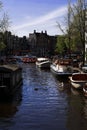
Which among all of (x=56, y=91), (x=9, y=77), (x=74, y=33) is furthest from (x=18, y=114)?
(x=74, y=33)

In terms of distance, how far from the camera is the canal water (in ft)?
83.0

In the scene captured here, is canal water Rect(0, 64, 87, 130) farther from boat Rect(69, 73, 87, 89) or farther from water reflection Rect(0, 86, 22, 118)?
boat Rect(69, 73, 87, 89)

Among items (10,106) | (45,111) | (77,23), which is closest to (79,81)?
(10,106)

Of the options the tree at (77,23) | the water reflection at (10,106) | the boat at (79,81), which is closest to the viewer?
the water reflection at (10,106)

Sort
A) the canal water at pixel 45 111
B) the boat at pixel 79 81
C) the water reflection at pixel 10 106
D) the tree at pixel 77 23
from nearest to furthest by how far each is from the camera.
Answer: the canal water at pixel 45 111
the water reflection at pixel 10 106
the boat at pixel 79 81
the tree at pixel 77 23

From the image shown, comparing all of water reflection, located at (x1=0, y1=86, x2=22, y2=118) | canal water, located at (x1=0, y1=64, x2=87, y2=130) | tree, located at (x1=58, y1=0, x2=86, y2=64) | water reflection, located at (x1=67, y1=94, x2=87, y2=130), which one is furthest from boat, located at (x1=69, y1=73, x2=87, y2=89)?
tree, located at (x1=58, y1=0, x2=86, y2=64)

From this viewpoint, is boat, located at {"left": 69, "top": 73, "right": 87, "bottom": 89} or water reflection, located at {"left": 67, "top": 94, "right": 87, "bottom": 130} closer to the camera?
water reflection, located at {"left": 67, "top": 94, "right": 87, "bottom": 130}

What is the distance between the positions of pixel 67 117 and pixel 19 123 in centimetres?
375

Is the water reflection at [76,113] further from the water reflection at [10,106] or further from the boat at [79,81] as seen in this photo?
the water reflection at [10,106]

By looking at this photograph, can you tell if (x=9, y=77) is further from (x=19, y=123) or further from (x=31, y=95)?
(x=19, y=123)

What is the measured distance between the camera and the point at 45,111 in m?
→ 29.9

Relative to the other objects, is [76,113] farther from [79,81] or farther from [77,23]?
[77,23]

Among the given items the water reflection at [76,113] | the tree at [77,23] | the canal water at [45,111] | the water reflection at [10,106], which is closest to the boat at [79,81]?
the canal water at [45,111]

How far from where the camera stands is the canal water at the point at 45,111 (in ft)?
83.0
